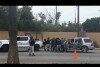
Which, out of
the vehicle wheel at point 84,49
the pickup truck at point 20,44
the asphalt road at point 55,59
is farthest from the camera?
the vehicle wheel at point 84,49

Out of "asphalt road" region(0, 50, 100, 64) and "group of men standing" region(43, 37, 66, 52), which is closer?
"asphalt road" region(0, 50, 100, 64)

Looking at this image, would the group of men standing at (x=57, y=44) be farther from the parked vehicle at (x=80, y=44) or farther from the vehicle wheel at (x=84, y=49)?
the vehicle wheel at (x=84, y=49)

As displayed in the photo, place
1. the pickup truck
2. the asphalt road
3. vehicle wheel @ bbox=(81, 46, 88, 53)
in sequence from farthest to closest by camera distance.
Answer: vehicle wheel @ bbox=(81, 46, 88, 53) → the pickup truck → the asphalt road

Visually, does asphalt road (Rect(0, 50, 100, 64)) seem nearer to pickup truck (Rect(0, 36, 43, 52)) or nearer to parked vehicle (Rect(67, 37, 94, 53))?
pickup truck (Rect(0, 36, 43, 52))

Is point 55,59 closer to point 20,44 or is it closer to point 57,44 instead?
point 20,44

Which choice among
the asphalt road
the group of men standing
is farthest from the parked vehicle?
the asphalt road

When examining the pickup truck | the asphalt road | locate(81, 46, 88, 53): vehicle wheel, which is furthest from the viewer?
locate(81, 46, 88, 53): vehicle wheel

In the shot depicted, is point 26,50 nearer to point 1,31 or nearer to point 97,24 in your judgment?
point 1,31

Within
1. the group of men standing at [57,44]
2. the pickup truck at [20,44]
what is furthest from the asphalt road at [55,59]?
the group of men standing at [57,44]

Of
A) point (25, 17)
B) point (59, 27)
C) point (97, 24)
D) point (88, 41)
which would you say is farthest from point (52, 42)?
point (97, 24)

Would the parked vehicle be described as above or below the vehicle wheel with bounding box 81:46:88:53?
above

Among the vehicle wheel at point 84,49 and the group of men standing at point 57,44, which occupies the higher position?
the group of men standing at point 57,44

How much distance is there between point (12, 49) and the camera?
1509 centimetres

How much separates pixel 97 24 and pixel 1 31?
26144 millimetres
